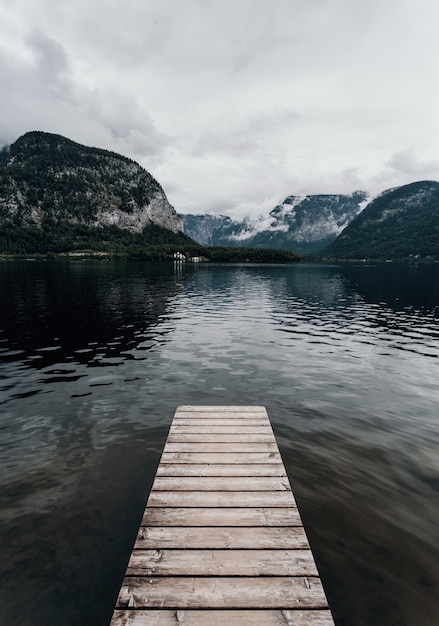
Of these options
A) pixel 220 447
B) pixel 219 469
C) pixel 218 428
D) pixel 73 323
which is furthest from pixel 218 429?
pixel 73 323

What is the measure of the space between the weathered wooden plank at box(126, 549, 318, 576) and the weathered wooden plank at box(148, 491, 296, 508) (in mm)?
1370

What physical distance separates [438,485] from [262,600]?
9.21 m

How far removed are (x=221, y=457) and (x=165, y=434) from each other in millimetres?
5335

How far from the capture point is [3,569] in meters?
7.86

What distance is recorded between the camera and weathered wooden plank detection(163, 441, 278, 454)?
1045 cm

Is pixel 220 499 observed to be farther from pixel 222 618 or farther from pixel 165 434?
pixel 165 434

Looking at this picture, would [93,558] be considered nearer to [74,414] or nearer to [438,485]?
[74,414]

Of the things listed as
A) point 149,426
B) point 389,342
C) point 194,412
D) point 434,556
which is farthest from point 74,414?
point 389,342

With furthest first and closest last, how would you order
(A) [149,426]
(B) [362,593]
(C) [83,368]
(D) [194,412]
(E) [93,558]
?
(C) [83,368]
(A) [149,426]
(D) [194,412]
(E) [93,558]
(B) [362,593]

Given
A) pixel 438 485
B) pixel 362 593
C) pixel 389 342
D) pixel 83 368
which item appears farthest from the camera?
pixel 389 342

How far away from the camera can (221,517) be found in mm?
7438

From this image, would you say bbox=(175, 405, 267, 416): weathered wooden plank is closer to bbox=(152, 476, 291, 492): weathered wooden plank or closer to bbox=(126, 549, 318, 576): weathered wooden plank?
bbox=(152, 476, 291, 492): weathered wooden plank

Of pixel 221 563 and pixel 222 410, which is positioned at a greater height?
pixel 221 563

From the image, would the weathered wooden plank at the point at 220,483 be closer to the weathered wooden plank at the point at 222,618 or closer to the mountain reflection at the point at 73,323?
the weathered wooden plank at the point at 222,618
